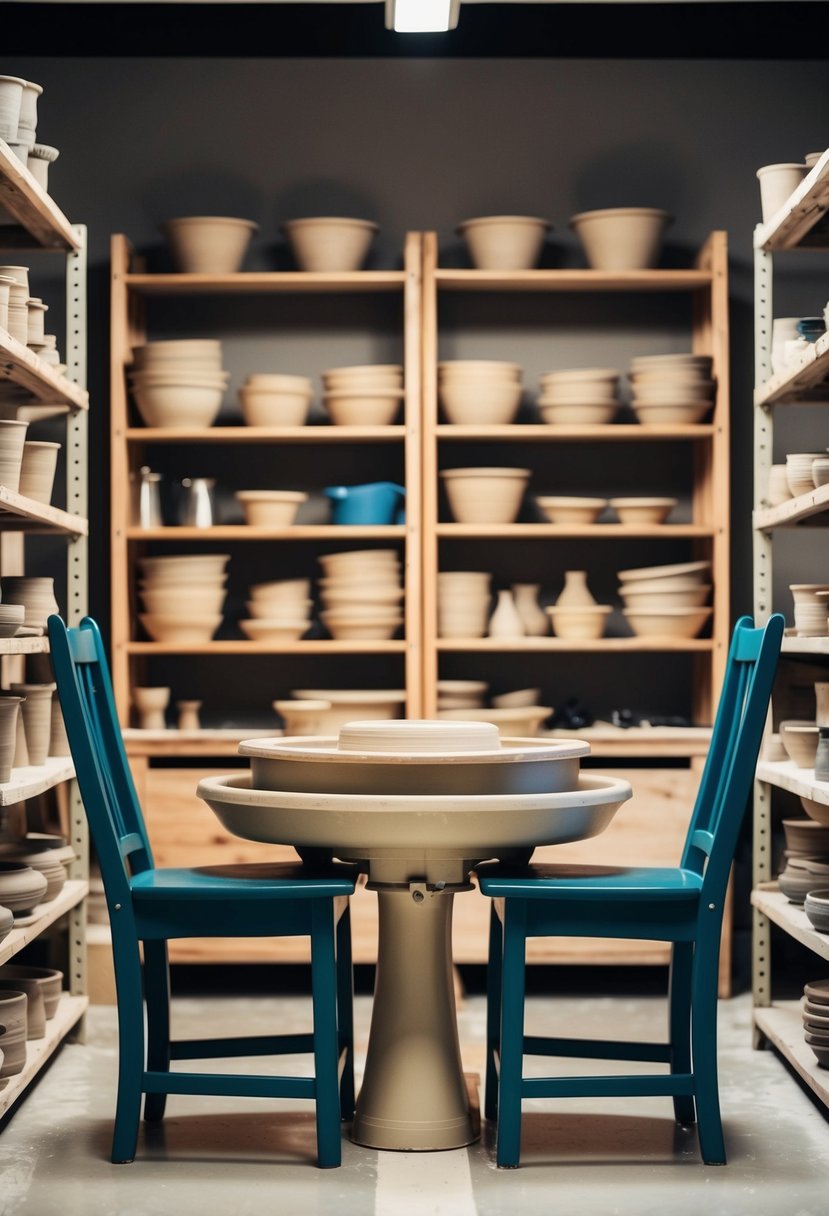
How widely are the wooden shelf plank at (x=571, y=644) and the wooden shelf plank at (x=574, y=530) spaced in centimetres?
32

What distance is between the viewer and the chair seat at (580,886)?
2.86m

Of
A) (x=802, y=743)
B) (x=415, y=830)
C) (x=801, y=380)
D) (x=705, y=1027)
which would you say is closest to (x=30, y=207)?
(x=415, y=830)

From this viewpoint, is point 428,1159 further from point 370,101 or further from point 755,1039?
point 370,101

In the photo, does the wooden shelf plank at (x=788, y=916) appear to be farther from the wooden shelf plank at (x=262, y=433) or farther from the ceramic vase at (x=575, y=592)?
the wooden shelf plank at (x=262, y=433)

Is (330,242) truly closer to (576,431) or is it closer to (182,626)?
(576,431)

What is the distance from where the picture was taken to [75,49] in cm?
499

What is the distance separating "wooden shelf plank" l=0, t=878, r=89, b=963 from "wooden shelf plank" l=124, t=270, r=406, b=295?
1.83m

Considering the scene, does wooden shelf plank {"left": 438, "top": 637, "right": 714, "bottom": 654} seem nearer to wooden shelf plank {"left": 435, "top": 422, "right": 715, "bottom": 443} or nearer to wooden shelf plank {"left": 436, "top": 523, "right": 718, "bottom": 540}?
wooden shelf plank {"left": 436, "top": 523, "right": 718, "bottom": 540}

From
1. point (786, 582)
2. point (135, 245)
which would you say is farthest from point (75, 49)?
point (786, 582)

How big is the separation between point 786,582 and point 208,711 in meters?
1.91

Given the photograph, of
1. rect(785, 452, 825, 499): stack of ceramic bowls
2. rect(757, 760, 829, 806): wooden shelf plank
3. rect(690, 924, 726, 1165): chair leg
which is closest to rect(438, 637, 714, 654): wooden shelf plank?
rect(757, 760, 829, 806): wooden shelf plank

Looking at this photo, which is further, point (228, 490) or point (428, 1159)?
point (228, 490)

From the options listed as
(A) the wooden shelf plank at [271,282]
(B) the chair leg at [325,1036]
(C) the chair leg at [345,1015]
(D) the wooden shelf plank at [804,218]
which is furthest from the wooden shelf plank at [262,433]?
(B) the chair leg at [325,1036]

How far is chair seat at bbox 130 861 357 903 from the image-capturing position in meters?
2.87
